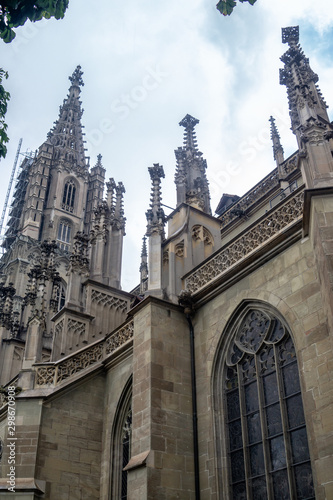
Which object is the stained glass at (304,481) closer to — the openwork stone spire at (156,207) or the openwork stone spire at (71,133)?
the openwork stone spire at (156,207)

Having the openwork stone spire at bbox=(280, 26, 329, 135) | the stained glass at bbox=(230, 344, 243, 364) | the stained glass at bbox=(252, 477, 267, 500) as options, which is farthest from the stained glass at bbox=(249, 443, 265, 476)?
the openwork stone spire at bbox=(280, 26, 329, 135)

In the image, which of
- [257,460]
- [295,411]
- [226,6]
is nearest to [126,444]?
[257,460]

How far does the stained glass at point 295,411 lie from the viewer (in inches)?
397

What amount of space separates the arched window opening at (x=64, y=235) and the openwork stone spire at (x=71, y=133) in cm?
683

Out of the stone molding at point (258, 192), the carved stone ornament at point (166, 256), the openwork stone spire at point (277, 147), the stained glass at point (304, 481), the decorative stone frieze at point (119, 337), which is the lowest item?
the stained glass at point (304, 481)

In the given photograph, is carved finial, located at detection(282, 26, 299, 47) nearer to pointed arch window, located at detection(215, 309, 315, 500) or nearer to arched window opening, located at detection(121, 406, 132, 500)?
pointed arch window, located at detection(215, 309, 315, 500)

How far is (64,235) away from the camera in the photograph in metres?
49.3

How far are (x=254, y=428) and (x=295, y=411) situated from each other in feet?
3.68

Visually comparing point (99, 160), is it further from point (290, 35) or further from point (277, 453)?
point (277, 453)

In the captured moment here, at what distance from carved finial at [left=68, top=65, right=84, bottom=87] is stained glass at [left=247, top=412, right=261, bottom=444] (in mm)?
59657

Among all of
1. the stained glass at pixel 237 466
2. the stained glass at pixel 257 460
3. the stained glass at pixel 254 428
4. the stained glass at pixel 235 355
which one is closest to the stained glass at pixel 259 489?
the stained glass at pixel 257 460

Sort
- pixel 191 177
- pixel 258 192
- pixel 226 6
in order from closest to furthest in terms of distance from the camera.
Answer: pixel 226 6 → pixel 191 177 → pixel 258 192

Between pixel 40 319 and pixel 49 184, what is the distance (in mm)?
37454

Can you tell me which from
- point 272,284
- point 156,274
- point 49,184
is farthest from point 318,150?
point 49,184
